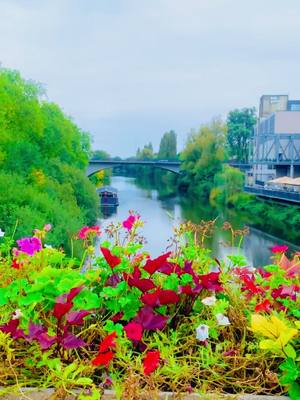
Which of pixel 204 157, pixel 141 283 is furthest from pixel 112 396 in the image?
pixel 204 157

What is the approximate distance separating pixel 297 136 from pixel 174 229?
40.5 m

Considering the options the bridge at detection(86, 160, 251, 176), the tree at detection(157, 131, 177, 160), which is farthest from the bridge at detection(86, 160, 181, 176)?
the tree at detection(157, 131, 177, 160)

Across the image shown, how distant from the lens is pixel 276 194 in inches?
1200

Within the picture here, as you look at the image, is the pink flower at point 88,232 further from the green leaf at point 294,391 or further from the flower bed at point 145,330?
the green leaf at point 294,391

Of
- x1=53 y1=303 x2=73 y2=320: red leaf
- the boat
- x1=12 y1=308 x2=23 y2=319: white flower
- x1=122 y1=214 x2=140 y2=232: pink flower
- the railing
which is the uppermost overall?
x1=122 y1=214 x2=140 y2=232: pink flower

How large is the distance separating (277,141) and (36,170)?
81.4 ft

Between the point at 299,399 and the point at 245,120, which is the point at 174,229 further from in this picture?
the point at 245,120

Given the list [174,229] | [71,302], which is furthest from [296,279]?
[71,302]

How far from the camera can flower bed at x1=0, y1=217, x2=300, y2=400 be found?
1.25 m

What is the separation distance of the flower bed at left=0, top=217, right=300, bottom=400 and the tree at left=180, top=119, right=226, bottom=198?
146 ft

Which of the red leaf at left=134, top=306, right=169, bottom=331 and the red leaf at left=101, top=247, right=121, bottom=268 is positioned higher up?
the red leaf at left=101, top=247, right=121, bottom=268

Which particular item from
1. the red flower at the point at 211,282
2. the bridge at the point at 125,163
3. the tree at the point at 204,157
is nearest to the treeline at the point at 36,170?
the red flower at the point at 211,282

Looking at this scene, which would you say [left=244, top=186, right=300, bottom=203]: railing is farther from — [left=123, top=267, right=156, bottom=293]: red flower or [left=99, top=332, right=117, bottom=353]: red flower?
[left=99, top=332, right=117, bottom=353]: red flower

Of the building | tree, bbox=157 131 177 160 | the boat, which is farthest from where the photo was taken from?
tree, bbox=157 131 177 160
